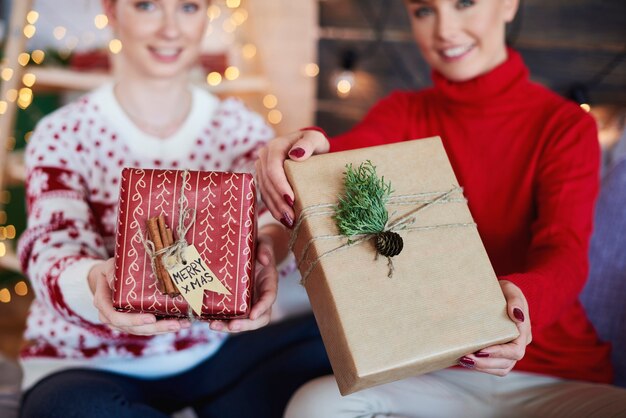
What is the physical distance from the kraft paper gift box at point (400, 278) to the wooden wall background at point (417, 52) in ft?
3.60

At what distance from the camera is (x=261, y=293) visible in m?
0.95

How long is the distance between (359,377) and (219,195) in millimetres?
326

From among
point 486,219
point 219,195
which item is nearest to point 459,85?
point 486,219

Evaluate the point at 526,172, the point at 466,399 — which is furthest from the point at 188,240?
the point at 526,172

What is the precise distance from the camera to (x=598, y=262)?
1326 millimetres

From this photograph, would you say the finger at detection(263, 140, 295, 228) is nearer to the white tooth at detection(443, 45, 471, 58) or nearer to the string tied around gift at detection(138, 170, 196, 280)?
the string tied around gift at detection(138, 170, 196, 280)

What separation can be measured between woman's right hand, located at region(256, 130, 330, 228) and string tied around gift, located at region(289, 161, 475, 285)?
43 millimetres

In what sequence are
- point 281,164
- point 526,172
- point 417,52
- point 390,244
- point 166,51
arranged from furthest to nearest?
point 417,52 < point 166,51 < point 526,172 < point 281,164 < point 390,244

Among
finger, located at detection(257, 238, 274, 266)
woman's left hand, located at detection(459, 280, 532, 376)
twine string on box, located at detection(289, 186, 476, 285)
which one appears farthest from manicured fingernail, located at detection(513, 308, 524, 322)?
finger, located at detection(257, 238, 274, 266)

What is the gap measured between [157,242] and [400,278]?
0.35m

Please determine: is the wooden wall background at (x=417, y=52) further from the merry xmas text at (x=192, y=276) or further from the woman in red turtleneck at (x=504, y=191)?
the merry xmas text at (x=192, y=276)

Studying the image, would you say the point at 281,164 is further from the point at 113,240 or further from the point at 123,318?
the point at 113,240

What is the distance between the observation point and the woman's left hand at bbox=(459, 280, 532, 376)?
2.61ft

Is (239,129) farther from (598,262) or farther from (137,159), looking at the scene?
(598,262)
